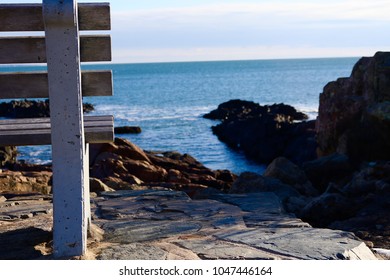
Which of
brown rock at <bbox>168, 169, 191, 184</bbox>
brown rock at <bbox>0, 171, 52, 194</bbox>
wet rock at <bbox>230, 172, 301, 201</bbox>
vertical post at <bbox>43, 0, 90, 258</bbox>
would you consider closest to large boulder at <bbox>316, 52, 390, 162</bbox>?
brown rock at <bbox>168, 169, 191, 184</bbox>

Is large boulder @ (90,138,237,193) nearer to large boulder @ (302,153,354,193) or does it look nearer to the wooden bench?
large boulder @ (302,153,354,193)

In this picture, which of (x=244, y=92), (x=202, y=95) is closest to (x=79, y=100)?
(x=202, y=95)

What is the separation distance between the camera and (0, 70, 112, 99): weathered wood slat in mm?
4016

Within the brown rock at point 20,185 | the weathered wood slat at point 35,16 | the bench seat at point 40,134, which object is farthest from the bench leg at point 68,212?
the brown rock at point 20,185

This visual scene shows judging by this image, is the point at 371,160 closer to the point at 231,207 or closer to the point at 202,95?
the point at 231,207

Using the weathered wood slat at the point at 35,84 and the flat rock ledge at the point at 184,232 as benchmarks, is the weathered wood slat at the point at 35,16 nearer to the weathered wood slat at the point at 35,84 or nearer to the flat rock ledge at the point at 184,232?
the weathered wood slat at the point at 35,84

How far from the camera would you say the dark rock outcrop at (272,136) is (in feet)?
90.7

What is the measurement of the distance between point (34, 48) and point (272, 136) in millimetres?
28223

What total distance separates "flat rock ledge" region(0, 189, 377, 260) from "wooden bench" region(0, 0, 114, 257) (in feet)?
1.05

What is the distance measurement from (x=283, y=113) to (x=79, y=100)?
36307 mm

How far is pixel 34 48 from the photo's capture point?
396 centimetres

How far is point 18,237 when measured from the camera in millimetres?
4484

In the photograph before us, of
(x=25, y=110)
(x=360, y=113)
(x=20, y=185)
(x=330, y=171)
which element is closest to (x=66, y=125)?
(x=20, y=185)

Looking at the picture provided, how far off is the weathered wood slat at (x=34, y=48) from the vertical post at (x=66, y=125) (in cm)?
18
